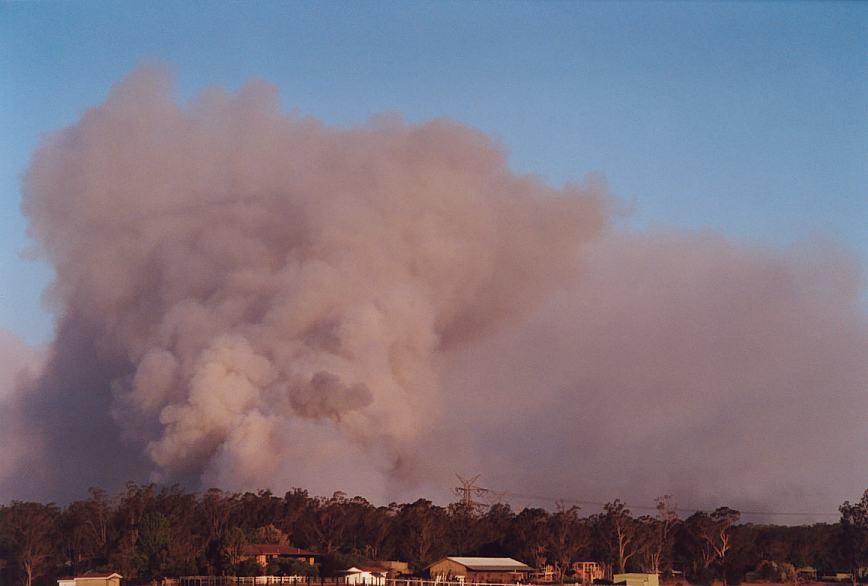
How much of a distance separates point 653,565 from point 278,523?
136ft

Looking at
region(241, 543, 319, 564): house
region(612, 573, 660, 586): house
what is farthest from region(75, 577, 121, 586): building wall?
region(612, 573, 660, 586): house

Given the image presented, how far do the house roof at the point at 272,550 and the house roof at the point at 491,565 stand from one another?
14.9 m

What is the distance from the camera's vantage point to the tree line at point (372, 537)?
10538 cm

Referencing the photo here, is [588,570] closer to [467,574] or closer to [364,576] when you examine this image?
[467,574]

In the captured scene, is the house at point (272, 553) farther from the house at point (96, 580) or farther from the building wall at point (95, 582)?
the building wall at point (95, 582)

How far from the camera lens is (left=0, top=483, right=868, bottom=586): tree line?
105375mm

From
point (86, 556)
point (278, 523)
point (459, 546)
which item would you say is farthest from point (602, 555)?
point (86, 556)

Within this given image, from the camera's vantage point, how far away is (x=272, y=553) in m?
107

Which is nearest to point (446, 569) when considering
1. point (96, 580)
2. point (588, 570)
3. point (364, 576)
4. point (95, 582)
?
point (364, 576)

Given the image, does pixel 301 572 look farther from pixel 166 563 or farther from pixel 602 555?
pixel 602 555

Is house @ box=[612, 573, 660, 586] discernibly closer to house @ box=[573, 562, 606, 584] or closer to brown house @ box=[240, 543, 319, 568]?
house @ box=[573, 562, 606, 584]

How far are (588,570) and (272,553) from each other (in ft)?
115

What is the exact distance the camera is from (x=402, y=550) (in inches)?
4835

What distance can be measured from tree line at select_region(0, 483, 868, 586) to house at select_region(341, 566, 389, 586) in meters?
3.76
